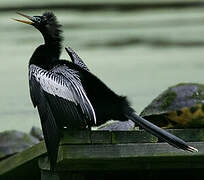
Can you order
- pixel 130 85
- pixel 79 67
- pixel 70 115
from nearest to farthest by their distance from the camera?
pixel 70 115, pixel 79 67, pixel 130 85

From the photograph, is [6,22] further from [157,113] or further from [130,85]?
[157,113]

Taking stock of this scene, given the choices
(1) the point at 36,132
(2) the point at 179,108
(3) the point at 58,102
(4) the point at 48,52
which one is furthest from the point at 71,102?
(1) the point at 36,132

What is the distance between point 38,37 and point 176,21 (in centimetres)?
445

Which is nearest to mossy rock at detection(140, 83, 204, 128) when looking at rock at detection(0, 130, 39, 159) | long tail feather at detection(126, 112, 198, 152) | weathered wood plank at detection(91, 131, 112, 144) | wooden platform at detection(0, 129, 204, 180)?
wooden platform at detection(0, 129, 204, 180)

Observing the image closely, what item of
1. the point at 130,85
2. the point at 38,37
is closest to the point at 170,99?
the point at 130,85

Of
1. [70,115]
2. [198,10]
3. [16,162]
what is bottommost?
[198,10]

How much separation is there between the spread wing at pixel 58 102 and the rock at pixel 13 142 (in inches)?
98.3

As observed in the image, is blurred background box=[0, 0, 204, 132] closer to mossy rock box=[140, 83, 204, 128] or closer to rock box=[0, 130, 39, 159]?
rock box=[0, 130, 39, 159]

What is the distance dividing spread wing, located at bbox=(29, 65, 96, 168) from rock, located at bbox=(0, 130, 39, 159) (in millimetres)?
2498

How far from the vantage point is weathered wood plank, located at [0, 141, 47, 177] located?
7301 millimetres

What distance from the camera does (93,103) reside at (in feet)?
23.0

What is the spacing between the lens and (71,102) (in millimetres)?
6863

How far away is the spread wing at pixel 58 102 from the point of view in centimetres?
672

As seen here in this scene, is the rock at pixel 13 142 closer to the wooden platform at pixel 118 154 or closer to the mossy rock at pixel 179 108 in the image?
the mossy rock at pixel 179 108
